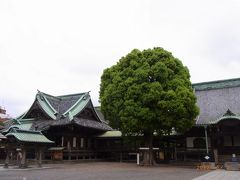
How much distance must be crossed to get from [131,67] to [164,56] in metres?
3.81

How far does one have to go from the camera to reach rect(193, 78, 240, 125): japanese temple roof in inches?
1368

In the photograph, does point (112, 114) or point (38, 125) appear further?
point (38, 125)

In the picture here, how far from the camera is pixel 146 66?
1214 inches

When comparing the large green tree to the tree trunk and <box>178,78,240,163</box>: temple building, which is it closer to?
the tree trunk

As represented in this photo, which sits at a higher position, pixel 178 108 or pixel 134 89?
pixel 134 89

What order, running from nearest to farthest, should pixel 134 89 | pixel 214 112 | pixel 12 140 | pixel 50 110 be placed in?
1. pixel 12 140
2. pixel 134 89
3. pixel 214 112
4. pixel 50 110

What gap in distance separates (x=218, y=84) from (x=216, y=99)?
3768 mm

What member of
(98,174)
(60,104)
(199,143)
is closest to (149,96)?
(98,174)

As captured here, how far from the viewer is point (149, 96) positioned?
94.2ft

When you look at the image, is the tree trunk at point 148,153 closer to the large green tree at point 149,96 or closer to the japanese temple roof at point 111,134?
the large green tree at point 149,96

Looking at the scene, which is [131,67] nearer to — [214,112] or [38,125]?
[214,112]

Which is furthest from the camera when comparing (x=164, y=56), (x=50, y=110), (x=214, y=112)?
(x=50, y=110)

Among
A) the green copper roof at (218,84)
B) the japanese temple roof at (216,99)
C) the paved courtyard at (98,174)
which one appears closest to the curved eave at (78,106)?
the paved courtyard at (98,174)

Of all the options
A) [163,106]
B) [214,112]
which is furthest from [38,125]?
[214,112]
